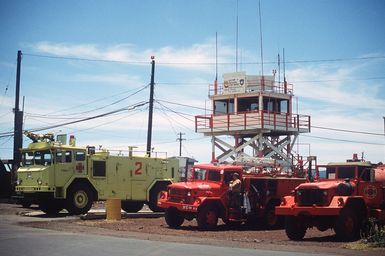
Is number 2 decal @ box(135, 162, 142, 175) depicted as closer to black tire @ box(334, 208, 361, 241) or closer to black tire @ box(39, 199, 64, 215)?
black tire @ box(39, 199, 64, 215)

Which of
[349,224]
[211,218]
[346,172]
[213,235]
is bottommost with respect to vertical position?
[213,235]

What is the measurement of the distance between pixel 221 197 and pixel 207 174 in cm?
129

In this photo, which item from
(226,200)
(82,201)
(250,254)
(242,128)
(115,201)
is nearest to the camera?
(250,254)

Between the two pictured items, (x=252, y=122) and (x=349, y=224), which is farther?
(x=252, y=122)

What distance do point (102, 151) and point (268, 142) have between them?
1573 centimetres

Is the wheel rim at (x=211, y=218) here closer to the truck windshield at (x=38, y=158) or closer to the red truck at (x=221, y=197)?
the red truck at (x=221, y=197)

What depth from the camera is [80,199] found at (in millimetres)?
27250

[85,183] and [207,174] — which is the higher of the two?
[207,174]

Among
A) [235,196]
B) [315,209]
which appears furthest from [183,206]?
[315,209]

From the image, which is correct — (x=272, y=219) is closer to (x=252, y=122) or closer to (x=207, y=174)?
(x=207, y=174)

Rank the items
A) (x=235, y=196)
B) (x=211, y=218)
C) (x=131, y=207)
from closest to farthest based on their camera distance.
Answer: (x=211, y=218), (x=235, y=196), (x=131, y=207)

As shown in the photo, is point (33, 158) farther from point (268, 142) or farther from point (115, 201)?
point (268, 142)

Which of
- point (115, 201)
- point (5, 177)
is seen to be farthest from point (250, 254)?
point (5, 177)

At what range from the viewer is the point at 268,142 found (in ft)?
135
